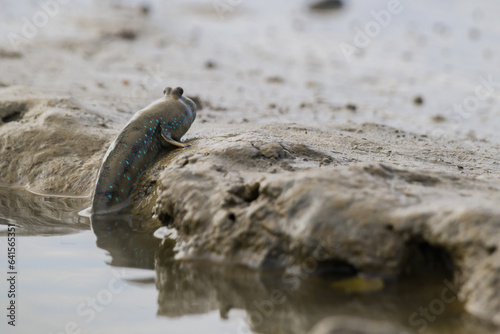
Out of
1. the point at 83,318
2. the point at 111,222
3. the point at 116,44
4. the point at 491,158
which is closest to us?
the point at 83,318

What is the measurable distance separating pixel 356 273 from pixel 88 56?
666cm

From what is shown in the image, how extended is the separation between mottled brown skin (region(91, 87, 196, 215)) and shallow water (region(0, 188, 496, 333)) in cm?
43

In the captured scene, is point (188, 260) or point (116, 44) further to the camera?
point (116, 44)

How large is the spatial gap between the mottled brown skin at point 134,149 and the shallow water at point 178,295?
433mm

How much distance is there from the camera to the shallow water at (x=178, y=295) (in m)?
2.35

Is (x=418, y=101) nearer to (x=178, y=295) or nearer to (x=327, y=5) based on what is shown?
(x=178, y=295)

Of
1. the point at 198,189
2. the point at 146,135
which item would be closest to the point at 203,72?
the point at 146,135

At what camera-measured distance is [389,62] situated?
9.41 metres

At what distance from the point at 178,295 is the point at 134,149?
1240 mm

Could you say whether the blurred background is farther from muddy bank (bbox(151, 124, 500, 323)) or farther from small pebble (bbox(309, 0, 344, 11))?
muddy bank (bbox(151, 124, 500, 323))

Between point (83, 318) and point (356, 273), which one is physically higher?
point (356, 273)

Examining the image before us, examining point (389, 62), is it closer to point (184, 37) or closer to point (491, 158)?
point (184, 37)

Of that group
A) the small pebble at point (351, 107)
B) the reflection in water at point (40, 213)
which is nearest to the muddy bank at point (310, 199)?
the reflection in water at point (40, 213)

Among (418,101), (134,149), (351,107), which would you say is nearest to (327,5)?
(418,101)
